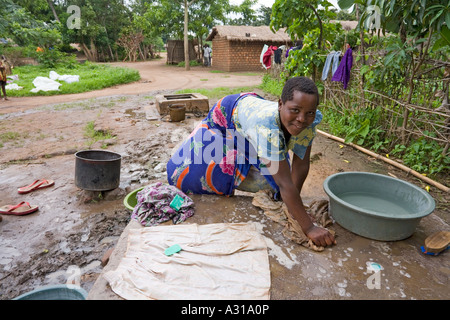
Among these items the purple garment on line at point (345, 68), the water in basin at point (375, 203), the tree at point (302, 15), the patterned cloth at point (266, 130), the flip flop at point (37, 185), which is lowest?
the flip flop at point (37, 185)

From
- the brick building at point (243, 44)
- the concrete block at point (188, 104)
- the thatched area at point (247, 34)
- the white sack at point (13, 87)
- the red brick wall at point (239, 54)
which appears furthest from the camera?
the red brick wall at point (239, 54)

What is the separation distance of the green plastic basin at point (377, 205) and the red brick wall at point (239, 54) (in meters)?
15.9

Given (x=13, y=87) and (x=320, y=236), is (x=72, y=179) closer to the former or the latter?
(x=320, y=236)

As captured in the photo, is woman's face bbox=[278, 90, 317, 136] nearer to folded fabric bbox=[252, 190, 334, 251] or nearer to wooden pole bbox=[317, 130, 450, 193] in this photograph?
folded fabric bbox=[252, 190, 334, 251]

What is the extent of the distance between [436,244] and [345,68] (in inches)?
142

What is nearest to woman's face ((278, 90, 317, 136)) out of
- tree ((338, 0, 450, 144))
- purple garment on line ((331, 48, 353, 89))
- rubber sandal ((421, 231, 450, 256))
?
rubber sandal ((421, 231, 450, 256))

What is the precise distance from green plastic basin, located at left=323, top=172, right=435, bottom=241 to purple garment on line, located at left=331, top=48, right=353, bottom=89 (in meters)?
3.00

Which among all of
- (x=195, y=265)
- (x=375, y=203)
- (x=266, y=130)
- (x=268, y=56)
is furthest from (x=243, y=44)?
(x=195, y=265)

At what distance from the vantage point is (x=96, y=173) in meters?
3.20

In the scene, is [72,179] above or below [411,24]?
below

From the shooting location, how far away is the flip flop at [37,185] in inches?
137

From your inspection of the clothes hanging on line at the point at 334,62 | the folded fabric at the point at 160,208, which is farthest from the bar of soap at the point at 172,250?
the clothes hanging on line at the point at 334,62

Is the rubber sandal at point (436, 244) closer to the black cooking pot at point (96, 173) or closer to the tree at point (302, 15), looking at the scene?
the black cooking pot at point (96, 173)
